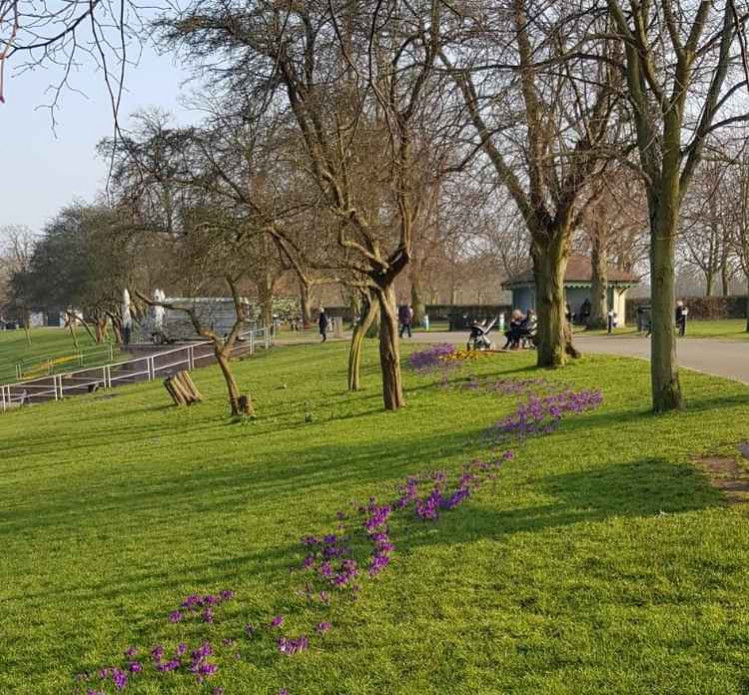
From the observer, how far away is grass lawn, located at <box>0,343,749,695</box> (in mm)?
3818

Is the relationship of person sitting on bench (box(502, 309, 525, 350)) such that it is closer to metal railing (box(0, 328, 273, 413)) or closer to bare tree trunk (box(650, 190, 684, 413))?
metal railing (box(0, 328, 273, 413))

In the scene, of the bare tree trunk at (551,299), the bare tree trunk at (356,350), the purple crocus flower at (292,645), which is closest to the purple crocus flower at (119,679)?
the purple crocus flower at (292,645)

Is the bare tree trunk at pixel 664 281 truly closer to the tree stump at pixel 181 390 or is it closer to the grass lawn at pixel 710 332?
the tree stump at pixel 181 390

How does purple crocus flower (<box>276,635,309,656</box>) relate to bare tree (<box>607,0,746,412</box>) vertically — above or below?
below

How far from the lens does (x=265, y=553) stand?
596 cm

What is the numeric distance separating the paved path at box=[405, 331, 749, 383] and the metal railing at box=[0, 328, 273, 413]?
16769 millimetres

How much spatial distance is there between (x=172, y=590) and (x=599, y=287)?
Result: 32.2 m

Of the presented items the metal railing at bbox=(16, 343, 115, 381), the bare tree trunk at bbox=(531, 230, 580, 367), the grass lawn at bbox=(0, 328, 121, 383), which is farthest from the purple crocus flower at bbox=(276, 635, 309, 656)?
the grass lawn at bbox=(0, 328, 121, 383)

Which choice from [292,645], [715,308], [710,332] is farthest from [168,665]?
[715,308]

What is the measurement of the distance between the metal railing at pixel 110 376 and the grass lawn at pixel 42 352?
22.1ft

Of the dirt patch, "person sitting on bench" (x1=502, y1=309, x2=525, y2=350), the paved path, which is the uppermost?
"person sitting on bench" (x1=502, y1=309, x2=525, y2=350)

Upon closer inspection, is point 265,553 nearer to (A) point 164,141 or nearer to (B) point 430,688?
(B) point 430,688

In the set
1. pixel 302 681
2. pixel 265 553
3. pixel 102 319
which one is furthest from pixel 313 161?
pixel 102 319

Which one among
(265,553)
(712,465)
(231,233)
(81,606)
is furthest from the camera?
(231,233)
